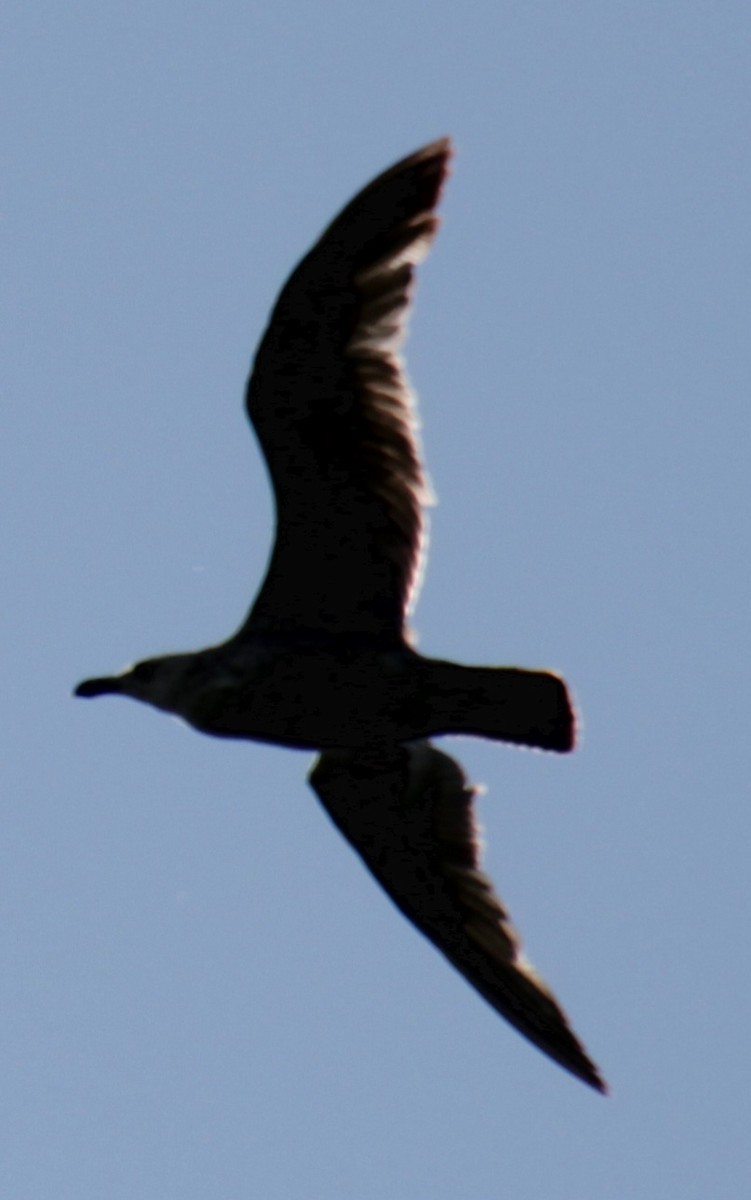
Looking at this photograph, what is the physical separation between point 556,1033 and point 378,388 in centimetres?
321

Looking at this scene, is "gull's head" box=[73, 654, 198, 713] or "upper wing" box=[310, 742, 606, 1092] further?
"upper wing" box=[310, 742, 606, 1092]

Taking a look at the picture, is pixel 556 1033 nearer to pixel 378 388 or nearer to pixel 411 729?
pixel 411 729

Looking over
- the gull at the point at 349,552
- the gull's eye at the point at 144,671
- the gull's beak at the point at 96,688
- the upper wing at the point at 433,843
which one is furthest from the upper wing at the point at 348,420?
the upper wing at the point at 433,843

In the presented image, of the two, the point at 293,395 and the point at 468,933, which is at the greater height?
the point at 293,395

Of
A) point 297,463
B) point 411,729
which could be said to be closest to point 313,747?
point 411,729

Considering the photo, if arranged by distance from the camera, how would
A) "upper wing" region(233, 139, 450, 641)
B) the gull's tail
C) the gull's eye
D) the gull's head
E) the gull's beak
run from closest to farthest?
1. "upper wing" region(233, 139, 450, 641)
2. the gull's tail
3. the gull's head
4. the gull's eye
5. the gull's beak

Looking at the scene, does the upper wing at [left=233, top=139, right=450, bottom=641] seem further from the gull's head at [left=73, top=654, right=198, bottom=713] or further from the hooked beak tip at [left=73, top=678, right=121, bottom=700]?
the hooked beak tip at [left=73, top=678, right=121, bottom=700]

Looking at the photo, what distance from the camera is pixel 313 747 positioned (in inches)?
498

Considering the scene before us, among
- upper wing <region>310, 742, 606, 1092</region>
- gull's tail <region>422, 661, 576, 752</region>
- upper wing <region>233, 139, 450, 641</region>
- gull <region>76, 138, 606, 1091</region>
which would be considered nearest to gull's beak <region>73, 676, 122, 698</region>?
gull <region>76, 138, 606, 1091</region>

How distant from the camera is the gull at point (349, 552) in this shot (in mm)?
12117

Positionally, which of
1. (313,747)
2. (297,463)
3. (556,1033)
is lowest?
(556,1033)

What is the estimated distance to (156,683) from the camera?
12.9 metres

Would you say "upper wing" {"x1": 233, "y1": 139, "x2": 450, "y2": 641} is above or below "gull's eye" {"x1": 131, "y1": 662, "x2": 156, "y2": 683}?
above

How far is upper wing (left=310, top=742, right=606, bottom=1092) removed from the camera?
13391 millimetres
